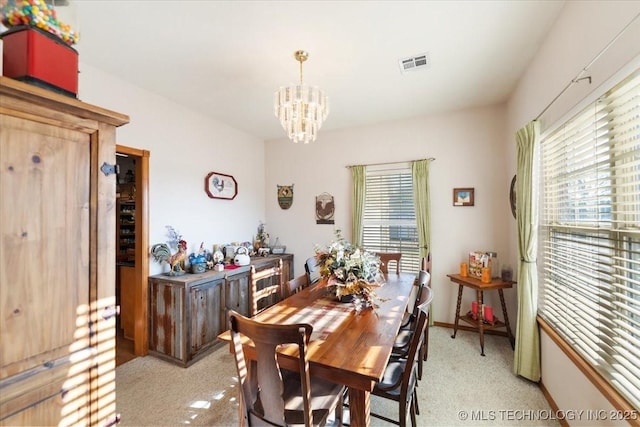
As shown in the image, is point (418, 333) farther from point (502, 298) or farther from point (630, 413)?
point (502, 298)

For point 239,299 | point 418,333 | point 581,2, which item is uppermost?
point 581,2

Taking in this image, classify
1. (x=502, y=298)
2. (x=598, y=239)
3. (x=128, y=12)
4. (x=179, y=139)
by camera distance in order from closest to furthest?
(x=598, y=239), (x=128, y=12), (x=502, y=298), (x=179, y=139)

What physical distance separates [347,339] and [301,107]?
174 centimetres

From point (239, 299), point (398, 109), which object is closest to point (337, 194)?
point (398, 109)

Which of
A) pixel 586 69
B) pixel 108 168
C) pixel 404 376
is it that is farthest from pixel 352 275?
pixel 586 69

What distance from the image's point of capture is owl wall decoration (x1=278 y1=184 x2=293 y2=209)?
15.0ft

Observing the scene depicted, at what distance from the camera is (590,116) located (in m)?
1.62

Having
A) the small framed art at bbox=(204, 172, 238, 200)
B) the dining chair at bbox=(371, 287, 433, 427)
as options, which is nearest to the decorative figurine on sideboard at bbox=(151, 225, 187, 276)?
the small framed art at bbox=(204, 172, 238, 200)

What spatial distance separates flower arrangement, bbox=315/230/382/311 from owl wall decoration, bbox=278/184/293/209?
253cm

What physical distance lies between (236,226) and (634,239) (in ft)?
13.2

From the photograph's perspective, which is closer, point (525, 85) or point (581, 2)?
point (581, 2)

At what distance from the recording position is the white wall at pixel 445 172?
11.1 ft

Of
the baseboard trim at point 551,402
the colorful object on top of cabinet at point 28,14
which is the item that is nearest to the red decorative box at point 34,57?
the colorful object on top of cabinet at point 28,14

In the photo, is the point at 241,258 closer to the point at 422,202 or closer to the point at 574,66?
the point at 422,202
